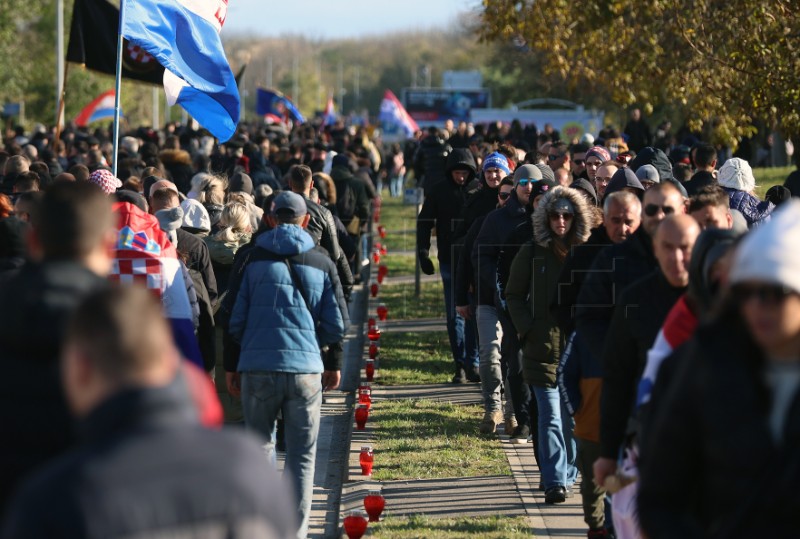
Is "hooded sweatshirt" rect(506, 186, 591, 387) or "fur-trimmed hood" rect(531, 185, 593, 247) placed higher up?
"fur-trimmed hood" rect(531, 185, 593, 247)

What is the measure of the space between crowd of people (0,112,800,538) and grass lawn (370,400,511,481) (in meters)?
0.37

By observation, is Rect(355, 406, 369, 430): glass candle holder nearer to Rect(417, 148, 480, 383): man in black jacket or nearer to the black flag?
Rect(417, 148, 480, 383): man in black jacket

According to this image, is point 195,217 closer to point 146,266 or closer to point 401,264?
point 146,266

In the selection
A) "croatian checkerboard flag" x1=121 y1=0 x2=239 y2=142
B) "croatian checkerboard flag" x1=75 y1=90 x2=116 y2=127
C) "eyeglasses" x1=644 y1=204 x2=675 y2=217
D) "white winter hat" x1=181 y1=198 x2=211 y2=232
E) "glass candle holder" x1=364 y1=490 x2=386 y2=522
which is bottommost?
"glass candle holder" x1=364 y1=490 x2=386 y2=522

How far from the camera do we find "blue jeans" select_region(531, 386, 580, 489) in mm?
8641

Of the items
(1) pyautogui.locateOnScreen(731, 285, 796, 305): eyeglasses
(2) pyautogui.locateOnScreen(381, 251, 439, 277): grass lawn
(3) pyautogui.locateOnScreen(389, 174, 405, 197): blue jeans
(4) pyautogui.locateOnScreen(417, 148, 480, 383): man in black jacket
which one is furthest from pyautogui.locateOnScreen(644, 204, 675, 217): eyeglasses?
(3) pyautogui.locateOnScreen(389, 174, 405, 197): blue jeans

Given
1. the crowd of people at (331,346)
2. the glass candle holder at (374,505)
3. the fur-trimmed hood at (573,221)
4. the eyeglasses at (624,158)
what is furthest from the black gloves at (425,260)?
the glass candle holder at (374,505)

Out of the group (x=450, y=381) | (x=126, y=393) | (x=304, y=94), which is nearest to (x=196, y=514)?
(x=126, y=393)

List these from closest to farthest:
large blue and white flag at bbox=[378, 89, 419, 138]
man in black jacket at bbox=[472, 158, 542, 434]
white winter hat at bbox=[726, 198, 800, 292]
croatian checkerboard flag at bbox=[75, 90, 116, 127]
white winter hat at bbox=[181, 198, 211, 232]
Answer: white winter hat at bbox=[726, 198, 800, 292], white winter hat at bbox=[181, 198, 211, 232], man in black jacket at bbox=[472, 158, 542, 434], croatian checkerboard flag at bbox=[75, 90, 116, 127], large blue and white flag at bbox=[378, 89, 419, 138]

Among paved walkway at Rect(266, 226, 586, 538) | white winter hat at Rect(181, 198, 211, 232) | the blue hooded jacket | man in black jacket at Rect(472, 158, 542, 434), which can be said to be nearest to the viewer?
the blue hooded jacket

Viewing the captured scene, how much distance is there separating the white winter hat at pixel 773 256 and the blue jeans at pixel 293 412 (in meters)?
4.11

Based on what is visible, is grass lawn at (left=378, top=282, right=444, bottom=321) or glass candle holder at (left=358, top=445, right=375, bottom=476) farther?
grass lawn at (left=378, top=282, right=444, bottom=321)

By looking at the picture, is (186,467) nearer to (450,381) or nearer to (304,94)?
(450,381)

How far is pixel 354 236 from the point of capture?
19.4 meters
